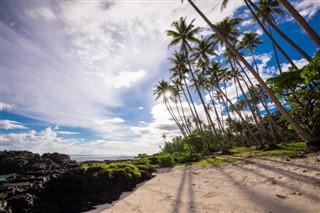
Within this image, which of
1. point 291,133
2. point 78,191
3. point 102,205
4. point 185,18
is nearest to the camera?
point 102,205

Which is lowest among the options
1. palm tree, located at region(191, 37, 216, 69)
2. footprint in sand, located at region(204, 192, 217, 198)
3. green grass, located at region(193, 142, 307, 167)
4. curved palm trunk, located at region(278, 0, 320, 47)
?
footprint in sand, located at region(204, 192, 217, 198)

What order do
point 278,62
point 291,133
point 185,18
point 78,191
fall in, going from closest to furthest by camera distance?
point 78,191 < point 278,62 < point 185,18 < point 291,133

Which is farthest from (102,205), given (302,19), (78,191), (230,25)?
(230,25)

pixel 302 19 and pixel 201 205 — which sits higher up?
pixel 302 19

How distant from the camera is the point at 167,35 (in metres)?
26.6

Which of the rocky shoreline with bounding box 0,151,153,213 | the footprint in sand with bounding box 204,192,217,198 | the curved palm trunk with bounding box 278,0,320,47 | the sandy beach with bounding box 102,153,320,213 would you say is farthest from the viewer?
the curved palm trunk with bounding box 278,0,320,47

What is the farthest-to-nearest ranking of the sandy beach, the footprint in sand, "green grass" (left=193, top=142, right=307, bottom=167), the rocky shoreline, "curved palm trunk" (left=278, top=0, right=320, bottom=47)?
"green grass" (left=193, top=142, right=307, bottom=167)
"curved palm trunk" (left=278, top=0, right=320, bottom=47)
the rocky shoreline
the footprint in sand
the sandy beach

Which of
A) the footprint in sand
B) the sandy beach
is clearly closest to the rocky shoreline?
the sandy beach

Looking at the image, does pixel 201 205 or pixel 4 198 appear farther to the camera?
pixel 4 198

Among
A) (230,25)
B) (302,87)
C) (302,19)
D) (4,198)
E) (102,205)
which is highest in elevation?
(230,25)

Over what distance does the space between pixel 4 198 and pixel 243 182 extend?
8.99 meters

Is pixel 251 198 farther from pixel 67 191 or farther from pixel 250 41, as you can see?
pixel 250 41

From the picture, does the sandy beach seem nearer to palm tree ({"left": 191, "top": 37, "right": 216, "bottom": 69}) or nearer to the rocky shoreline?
the rocky shoreline

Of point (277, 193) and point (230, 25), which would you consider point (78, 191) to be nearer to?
point (277, 193)
